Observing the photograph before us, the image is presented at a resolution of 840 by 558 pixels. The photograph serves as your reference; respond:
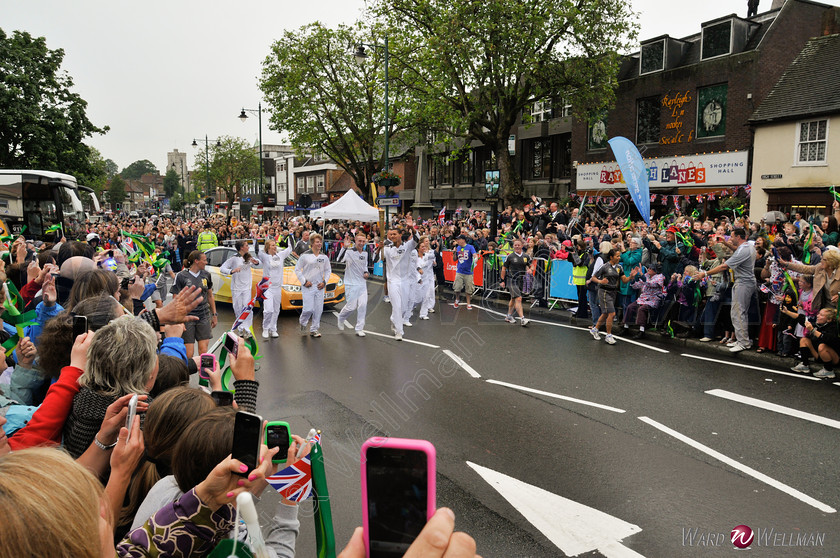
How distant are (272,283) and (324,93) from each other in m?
22.1

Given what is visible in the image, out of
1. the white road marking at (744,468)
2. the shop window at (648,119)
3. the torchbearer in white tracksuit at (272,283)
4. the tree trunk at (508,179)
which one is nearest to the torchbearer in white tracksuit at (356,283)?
the torchbearer in white tracksuit at (272,283)

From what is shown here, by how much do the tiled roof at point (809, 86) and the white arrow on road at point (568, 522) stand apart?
20895mm

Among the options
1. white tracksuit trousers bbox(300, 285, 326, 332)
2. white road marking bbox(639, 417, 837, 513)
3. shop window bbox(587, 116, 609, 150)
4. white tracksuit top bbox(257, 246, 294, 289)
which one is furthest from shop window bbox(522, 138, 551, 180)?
white road marking bbox(639, 417, 837, 513)

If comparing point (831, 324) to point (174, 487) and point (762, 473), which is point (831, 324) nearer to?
point (762, 473)

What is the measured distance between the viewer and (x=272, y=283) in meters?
11.8

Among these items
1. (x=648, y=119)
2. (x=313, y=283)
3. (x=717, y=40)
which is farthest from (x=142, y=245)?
(x=717, y=40)

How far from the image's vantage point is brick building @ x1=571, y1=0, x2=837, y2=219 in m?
22.8

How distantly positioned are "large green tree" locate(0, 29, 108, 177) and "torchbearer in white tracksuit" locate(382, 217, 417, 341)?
96.2 feet

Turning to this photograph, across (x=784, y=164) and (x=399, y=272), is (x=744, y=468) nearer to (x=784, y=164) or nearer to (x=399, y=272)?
(x=399, y=272)

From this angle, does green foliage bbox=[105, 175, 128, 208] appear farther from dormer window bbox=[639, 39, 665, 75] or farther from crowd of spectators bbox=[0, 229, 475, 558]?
crowd of spectators bbox=[0, 229, 475, 558]

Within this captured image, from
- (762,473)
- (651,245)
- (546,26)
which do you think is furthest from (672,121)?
(762,473)

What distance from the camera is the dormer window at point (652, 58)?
25781 millimetres

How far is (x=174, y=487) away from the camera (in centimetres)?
213

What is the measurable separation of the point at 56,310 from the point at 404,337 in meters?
6.85
